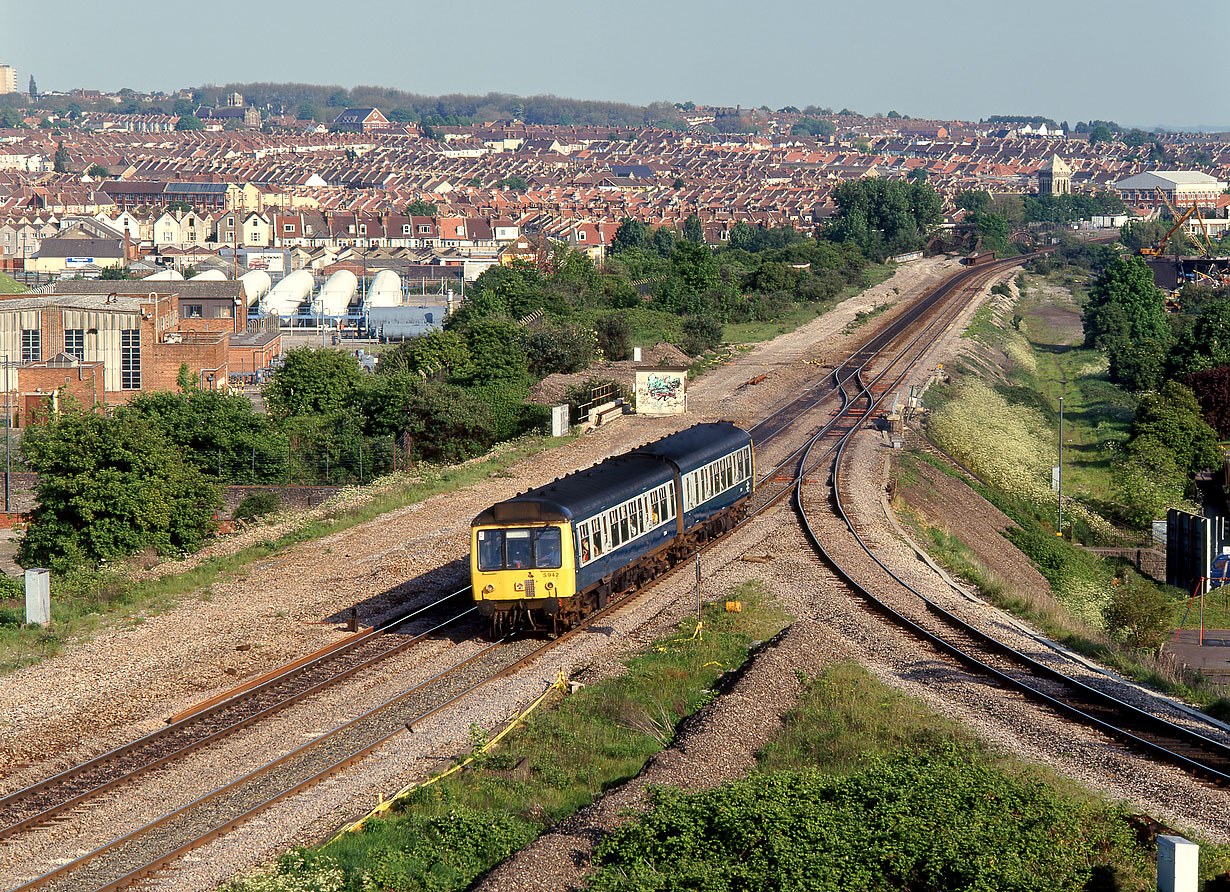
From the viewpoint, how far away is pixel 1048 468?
168 feet

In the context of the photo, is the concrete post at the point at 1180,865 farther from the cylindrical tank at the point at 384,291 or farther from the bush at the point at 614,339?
the cylindrical tank at the point at 384,291

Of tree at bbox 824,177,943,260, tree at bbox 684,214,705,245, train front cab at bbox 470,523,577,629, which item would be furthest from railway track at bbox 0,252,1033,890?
tree at bbox 684,214,705,245

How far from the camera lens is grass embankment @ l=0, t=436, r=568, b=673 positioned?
875 inches

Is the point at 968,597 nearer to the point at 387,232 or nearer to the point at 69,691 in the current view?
the point at 69,691

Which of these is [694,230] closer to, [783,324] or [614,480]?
[783,324]

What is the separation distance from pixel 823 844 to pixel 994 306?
8915 centimetres

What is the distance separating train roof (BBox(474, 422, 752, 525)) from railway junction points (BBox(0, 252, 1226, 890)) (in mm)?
2174

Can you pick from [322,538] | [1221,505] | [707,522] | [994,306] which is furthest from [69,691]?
[994,306]

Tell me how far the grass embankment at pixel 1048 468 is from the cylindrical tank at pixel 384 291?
50.1 metres

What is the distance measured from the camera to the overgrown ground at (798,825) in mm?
11531

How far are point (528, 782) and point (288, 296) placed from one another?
333 ft

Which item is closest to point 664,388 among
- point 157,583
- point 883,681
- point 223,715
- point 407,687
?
point 157,583

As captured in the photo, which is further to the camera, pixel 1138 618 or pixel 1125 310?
pixel 1125 310

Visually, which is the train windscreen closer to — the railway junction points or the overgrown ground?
the railway junction points
